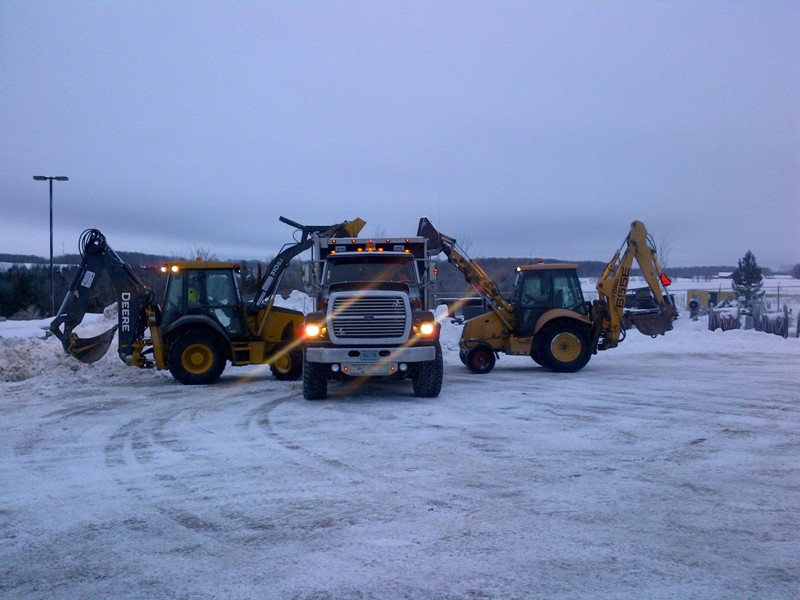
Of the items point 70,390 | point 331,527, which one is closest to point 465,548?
point 331,527

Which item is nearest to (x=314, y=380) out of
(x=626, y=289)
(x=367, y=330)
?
(x=367, y=330)

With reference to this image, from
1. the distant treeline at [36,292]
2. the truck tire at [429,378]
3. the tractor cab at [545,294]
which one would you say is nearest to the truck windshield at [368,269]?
the truck tire at [429,378]

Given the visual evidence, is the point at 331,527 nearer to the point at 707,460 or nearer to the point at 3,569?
the point at 3,569

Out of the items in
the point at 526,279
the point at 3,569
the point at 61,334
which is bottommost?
the point at 3,569

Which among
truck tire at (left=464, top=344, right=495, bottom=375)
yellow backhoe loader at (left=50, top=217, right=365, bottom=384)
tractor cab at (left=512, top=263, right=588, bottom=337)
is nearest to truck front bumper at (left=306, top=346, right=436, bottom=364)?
yellow backhoe loader at (left=50, top=217, right=365, bottom=384)

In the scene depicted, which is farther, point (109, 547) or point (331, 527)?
point (331, 527)

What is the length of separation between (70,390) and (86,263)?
2915 millimetres

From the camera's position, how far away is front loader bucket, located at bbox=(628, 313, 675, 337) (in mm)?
17406

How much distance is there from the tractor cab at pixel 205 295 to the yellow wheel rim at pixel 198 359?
0.59 metres

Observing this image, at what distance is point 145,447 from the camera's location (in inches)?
348

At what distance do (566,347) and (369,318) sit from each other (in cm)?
655

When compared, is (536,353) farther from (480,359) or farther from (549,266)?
(549,266)

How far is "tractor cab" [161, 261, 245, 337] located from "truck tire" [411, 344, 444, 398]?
4.79m

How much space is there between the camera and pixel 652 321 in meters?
17.5
